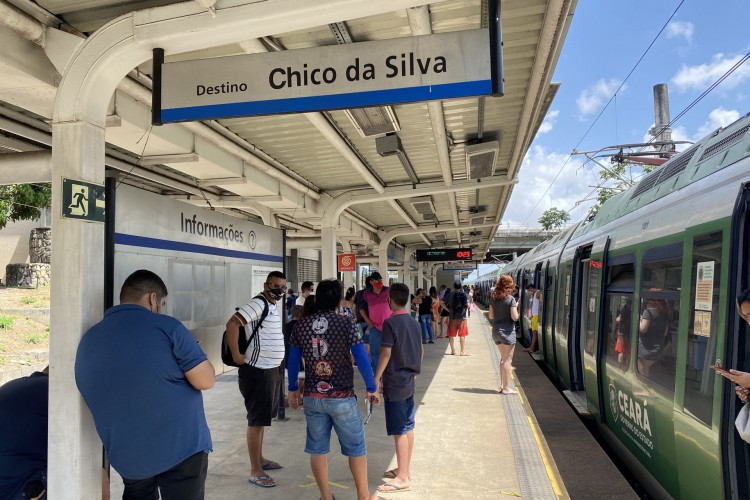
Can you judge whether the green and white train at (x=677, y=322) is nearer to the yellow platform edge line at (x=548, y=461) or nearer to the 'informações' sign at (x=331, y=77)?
the yellow platform edge line at (x=548, y=461)

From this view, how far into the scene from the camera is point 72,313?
10.4 ft

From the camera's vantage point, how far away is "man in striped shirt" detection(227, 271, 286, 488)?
4480 mm

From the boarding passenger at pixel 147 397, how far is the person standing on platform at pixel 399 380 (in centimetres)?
190

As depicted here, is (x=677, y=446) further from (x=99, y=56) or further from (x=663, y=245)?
(x=99, y=56)

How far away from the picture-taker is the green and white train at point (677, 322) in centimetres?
293

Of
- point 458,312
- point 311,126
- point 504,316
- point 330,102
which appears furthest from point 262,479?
point 458,312

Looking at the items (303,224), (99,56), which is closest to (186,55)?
(99,56)

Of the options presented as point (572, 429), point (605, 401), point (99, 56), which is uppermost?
point (99, 56)

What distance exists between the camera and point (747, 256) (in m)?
2.87

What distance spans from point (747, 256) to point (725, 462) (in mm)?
1092

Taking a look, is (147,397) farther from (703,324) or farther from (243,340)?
(703,324)

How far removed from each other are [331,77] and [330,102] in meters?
0.17

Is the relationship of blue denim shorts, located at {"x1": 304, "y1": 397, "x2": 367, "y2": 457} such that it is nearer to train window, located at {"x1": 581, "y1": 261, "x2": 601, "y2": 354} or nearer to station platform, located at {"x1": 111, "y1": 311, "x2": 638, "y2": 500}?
station platform, located at {"x1": 111, "y1": 311, "x2": 638, "y2": 500}

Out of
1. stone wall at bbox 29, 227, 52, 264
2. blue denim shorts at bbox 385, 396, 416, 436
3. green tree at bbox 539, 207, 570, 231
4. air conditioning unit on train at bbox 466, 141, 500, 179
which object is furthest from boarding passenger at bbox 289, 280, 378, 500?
green tree at bbox 539, 207, 570, 231
